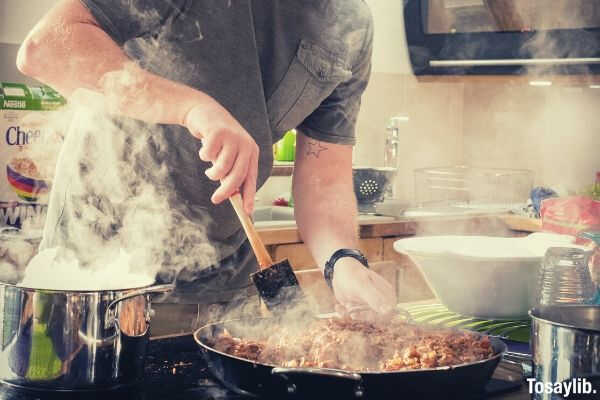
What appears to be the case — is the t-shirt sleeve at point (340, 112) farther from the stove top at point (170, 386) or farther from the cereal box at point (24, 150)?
the cereal box at point (24, 150)

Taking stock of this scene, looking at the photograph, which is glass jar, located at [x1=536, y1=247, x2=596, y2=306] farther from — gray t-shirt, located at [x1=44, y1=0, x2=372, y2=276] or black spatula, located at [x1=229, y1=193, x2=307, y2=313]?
gray t-shirt, located at [x1=44, y1=0, x2=372, y2=276]

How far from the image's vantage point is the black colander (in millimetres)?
3564

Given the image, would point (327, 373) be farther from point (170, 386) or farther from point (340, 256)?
point (340, 256)

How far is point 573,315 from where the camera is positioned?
0.96 m

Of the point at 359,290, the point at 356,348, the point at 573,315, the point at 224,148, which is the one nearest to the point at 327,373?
the point at 356,348

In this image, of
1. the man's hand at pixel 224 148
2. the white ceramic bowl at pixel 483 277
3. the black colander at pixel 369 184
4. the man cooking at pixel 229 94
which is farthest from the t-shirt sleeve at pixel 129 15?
the black colander at pixel 369 184

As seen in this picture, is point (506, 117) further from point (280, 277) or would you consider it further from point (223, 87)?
point (280, 277)

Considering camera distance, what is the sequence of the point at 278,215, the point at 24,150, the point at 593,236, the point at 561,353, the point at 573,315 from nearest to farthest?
the point at 561,353 → the point at 573,315 → the point at 593,236 → the point at 24,150 → the point at 278,215

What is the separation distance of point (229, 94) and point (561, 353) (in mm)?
1009

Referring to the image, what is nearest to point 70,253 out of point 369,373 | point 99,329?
point 99,329

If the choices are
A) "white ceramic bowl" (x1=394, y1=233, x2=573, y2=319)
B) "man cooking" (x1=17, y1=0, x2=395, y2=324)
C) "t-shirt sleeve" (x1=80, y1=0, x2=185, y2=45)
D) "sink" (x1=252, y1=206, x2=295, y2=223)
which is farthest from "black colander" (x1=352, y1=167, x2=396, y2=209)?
"t-shirt sleeve" (x1=80, y1=0, x2=185, y2=45)

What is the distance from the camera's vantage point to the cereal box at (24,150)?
8.53 ft

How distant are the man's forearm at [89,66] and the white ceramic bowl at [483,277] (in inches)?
22.8

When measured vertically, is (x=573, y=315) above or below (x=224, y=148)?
below
